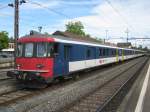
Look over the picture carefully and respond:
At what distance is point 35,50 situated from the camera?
14398mm

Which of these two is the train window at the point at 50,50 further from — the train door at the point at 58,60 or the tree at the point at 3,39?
the tree at the point at 3,39

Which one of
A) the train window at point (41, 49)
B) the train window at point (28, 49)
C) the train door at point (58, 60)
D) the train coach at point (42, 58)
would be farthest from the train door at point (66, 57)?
the train window at point (28, 49)

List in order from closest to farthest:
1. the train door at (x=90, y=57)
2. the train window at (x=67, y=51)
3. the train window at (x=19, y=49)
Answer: the train window at (x=19, y=49) < the train window at (x=67, y=51) < the train door at (x=90, y=57)

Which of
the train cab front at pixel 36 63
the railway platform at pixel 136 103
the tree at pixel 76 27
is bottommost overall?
the railway platform at pixel 136 103

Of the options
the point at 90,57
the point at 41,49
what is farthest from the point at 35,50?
the point at 90,57

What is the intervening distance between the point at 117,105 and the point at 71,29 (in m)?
84.0

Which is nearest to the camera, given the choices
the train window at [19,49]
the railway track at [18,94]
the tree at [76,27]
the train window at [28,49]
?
the railway track at [18,94]

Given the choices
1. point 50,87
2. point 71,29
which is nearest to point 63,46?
point 50,87

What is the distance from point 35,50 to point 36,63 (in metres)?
0.71

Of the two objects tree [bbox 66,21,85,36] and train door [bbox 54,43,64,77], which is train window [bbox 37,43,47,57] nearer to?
train door [bbox 54,43,64,77]

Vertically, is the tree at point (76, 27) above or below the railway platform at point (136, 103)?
above

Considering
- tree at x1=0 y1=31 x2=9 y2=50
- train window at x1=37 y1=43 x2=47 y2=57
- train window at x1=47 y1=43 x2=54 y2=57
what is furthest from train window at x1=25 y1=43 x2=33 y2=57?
tree at x1=0 y1=31 x2=9 y2=50

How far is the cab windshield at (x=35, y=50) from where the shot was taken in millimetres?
14070

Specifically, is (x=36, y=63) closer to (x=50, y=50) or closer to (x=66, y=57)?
(x=50, y=50)
